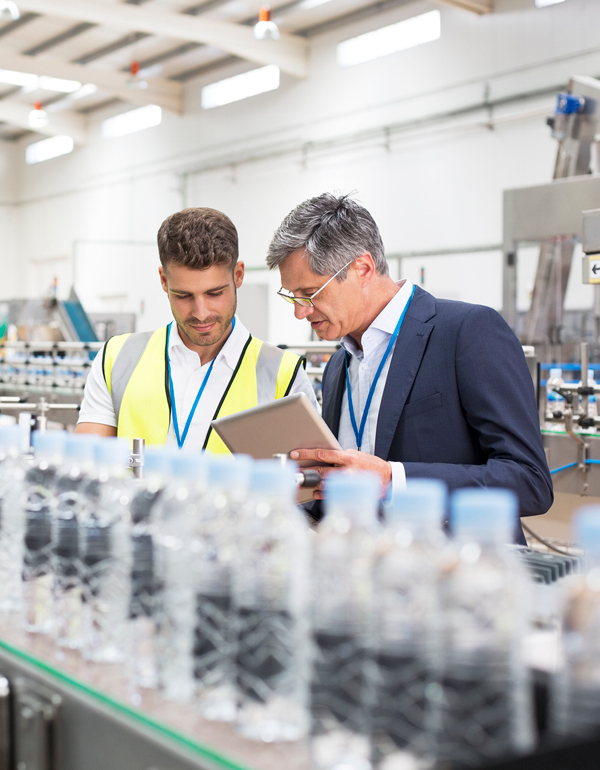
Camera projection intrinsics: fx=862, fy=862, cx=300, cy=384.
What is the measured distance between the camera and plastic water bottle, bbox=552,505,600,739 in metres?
0.67

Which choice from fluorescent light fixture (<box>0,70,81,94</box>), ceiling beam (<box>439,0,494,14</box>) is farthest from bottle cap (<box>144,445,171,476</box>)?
fluorescent light fixture (<box>0,70,81,94</box>)

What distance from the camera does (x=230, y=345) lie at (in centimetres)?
210

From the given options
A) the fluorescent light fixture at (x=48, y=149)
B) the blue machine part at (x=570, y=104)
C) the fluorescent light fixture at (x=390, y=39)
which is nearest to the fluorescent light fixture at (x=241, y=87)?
the fluorescent light fixture at (x=390, y=39)

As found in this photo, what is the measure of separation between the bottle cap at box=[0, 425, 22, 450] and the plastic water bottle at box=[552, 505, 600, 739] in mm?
750

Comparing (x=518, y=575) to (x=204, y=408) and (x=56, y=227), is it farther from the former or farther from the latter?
(x=56, y=227)

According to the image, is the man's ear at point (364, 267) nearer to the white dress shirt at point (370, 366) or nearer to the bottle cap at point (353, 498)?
the white dress shirt at point (370, 366)

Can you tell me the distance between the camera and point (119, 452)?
103cm

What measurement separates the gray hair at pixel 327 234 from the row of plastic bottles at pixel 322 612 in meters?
1.08

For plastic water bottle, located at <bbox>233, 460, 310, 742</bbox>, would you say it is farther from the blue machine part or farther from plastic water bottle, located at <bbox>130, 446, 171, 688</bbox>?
the blue machine part

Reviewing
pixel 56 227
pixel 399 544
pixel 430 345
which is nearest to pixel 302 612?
pixel 399 544

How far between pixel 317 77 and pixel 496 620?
410 inches

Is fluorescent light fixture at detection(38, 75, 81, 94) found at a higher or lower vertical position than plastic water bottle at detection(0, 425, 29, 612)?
higher

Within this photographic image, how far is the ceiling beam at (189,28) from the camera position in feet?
28.5

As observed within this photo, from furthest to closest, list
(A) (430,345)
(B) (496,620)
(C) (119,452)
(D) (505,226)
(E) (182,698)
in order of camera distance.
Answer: (D) (505,226), (A) (430,345), (C) (119,452), (E) (182,698), (B) (496,620)
